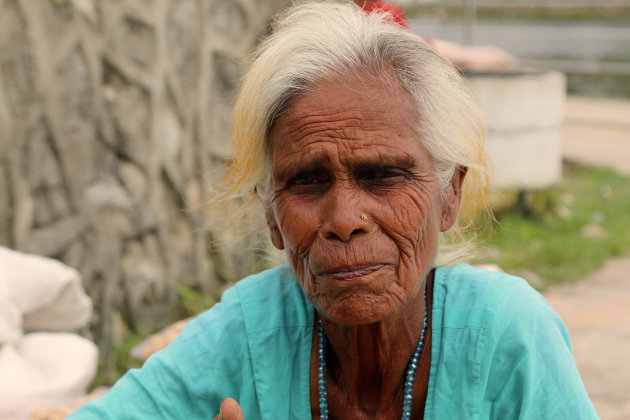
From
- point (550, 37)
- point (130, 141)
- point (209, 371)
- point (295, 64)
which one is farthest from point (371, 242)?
point (550, 37)

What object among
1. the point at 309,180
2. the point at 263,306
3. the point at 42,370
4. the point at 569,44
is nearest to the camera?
the point at 309,180

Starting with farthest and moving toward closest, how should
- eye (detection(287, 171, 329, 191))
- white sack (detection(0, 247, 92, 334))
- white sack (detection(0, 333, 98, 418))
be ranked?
white sack (detection(0, 247, 92, 334)) → white sack (detection(0, 333, 98, 418)) → eye (detection(287, 171, 329, 191))

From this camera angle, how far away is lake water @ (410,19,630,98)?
14.6 metres

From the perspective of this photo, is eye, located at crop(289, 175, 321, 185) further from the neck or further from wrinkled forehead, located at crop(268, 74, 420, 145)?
the neck

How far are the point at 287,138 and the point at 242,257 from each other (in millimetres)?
2794

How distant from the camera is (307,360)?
2.07 metres

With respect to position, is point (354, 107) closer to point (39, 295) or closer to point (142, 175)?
point (39, 295)

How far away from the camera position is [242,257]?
15.0ft

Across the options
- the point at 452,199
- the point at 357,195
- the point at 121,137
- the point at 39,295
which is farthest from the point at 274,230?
the point at 121,137

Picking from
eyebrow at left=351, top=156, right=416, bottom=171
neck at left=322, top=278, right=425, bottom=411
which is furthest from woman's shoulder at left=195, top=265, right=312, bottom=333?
eyebrow at left=351, top=156, right=416, bottom=171

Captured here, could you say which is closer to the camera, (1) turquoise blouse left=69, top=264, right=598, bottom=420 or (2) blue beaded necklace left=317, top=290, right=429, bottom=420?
(1) turquoise blouse left=69, top=264, right=598, bottom=420

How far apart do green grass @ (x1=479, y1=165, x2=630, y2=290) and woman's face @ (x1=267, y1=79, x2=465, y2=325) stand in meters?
3.30

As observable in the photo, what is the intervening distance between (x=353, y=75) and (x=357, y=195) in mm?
265

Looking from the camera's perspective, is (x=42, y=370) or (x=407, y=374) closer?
(x=407, y=374)
